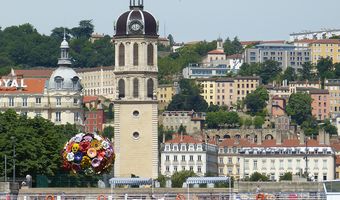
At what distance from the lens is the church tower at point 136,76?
12456 centimetres

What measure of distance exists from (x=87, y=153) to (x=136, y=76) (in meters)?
32.3

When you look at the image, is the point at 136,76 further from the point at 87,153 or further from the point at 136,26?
the point at 87,153

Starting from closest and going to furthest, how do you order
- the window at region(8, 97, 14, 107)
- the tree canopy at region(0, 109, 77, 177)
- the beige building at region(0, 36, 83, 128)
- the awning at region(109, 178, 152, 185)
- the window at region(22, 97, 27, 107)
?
the awning at region(109, 178, 152, 185) < the tree canopy at region(0, 109, 77, 177) < the beige building at region(0, 36, 83, 128) < the window at region(22, 97, 27, 107) < the window at region(8, 97, 14, 107)

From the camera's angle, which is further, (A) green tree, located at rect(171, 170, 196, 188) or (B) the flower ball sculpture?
(A) green tree, located at rect(171, 170, 196, 188)

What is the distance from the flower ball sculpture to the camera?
93.3 m

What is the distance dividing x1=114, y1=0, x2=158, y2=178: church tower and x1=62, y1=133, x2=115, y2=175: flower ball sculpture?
29688mm

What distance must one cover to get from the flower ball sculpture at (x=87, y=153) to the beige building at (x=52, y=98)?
8207 centimetres

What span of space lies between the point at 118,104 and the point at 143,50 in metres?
3.54

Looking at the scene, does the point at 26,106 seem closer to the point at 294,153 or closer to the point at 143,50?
the point at 294,153

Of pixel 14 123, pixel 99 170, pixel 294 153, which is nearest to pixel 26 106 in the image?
pixel 294 153

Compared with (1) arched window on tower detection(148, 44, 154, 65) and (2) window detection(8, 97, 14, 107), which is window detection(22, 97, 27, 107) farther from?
(1) arched window on tower detection(148, 44, 154, 65)

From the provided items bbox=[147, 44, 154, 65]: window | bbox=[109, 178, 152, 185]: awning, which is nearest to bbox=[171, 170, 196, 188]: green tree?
bbox=[147, 44, 154, 65]: window

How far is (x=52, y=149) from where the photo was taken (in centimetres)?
10644

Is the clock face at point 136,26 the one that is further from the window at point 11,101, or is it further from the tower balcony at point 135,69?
the window at point 11,101
